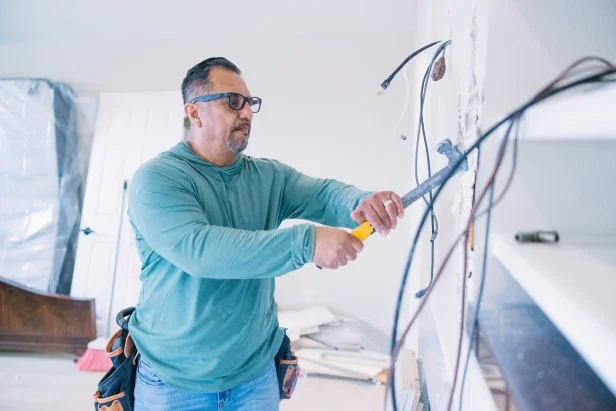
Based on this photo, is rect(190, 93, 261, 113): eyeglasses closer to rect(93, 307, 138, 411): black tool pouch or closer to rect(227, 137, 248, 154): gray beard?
rect(227, 137, 248, 154): gray beard

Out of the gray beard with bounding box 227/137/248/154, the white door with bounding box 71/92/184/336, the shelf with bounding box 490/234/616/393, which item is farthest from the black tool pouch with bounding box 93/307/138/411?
the white door with bounding box 71/92/184/336

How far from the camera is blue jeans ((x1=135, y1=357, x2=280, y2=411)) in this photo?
0.98 metres

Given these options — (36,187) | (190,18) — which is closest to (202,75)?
(190,18)

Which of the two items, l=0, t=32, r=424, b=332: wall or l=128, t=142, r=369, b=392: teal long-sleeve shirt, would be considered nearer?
l=128, t=142, r=369, b=392: teal long-sleeve shirt

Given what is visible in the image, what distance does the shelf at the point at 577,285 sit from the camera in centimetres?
26

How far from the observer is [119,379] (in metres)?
1.03

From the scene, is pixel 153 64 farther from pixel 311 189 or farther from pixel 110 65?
pixel 311 189

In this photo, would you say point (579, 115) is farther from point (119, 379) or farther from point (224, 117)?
point (119, 379)

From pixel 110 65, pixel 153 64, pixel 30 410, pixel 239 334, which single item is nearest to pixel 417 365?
pixel 239 334

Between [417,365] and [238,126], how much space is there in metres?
1.31

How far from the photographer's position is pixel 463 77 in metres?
0.76

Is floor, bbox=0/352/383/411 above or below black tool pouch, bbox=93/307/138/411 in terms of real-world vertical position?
below

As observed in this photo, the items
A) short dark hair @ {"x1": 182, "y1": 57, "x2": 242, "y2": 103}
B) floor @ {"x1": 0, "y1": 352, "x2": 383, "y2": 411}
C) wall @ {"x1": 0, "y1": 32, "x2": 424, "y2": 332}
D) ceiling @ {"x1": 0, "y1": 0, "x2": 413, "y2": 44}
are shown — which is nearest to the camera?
short dark hair @ {"x1": 182, "y1": 57, "x2": 242, "y2": 103}

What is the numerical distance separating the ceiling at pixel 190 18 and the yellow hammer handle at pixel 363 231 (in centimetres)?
229
